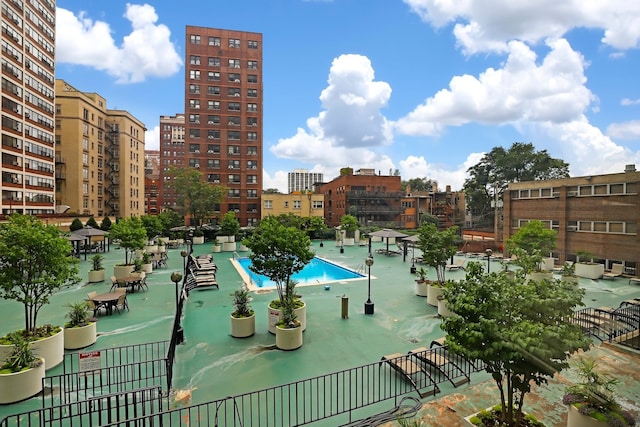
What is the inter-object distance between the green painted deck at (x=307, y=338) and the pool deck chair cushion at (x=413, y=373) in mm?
302

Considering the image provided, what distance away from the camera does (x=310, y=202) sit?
176 ft

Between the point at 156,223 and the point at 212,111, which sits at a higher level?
the point at 212,111

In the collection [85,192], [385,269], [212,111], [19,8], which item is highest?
[19,8]

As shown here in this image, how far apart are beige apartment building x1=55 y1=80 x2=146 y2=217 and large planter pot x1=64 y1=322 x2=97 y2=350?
43.0m

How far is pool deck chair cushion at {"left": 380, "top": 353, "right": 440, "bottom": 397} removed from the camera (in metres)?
7.75

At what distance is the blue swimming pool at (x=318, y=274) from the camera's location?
70.1 feet

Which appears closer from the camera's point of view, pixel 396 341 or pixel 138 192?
pixel 396 341

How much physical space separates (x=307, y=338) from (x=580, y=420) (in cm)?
729

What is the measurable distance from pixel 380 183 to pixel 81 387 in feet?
183

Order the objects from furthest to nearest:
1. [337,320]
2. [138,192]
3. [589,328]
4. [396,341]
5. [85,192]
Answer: [138,192] → [85,192] → [337,320] → [589,328] → [396,341]

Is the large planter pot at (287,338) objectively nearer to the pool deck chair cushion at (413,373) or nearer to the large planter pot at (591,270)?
the pool deck chair cushion at (413,373)

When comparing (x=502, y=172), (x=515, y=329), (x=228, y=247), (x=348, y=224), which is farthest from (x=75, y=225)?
(x=502, y=172)

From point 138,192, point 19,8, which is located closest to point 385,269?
point 19,8

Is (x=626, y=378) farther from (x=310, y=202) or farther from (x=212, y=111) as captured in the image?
(x=212, y=111)
